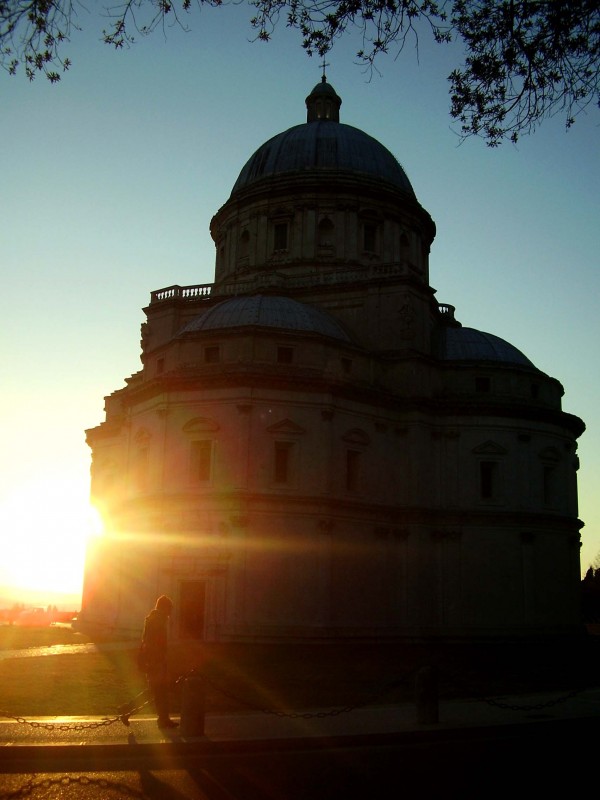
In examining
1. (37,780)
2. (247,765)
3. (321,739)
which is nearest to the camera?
(37,780)

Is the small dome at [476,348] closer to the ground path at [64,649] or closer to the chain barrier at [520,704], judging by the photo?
the ground path at [64,649]

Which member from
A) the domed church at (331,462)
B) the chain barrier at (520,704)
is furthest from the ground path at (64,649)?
the chain barrier at (520,704)

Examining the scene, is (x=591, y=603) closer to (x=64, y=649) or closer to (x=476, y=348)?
(x=476, y=348)

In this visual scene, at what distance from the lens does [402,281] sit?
41.0 meters

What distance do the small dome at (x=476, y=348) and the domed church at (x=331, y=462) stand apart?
4.5 inches

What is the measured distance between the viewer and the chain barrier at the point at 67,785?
10.9 metres

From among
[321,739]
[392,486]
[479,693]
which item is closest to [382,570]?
[392,486]

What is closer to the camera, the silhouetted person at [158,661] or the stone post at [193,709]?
the stone post at [193,709]

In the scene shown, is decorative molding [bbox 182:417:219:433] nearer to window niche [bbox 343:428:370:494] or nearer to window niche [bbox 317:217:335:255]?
window niche [bbox 343:428:370:494]

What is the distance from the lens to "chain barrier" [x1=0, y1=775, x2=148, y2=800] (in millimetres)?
10875

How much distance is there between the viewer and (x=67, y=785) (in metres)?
11.3

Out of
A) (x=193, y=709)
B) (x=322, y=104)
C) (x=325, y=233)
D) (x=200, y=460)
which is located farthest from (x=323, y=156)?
(x=193, y=709)

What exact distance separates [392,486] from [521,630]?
865 centimetres

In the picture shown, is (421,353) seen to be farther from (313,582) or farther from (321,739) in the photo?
(321,739)
